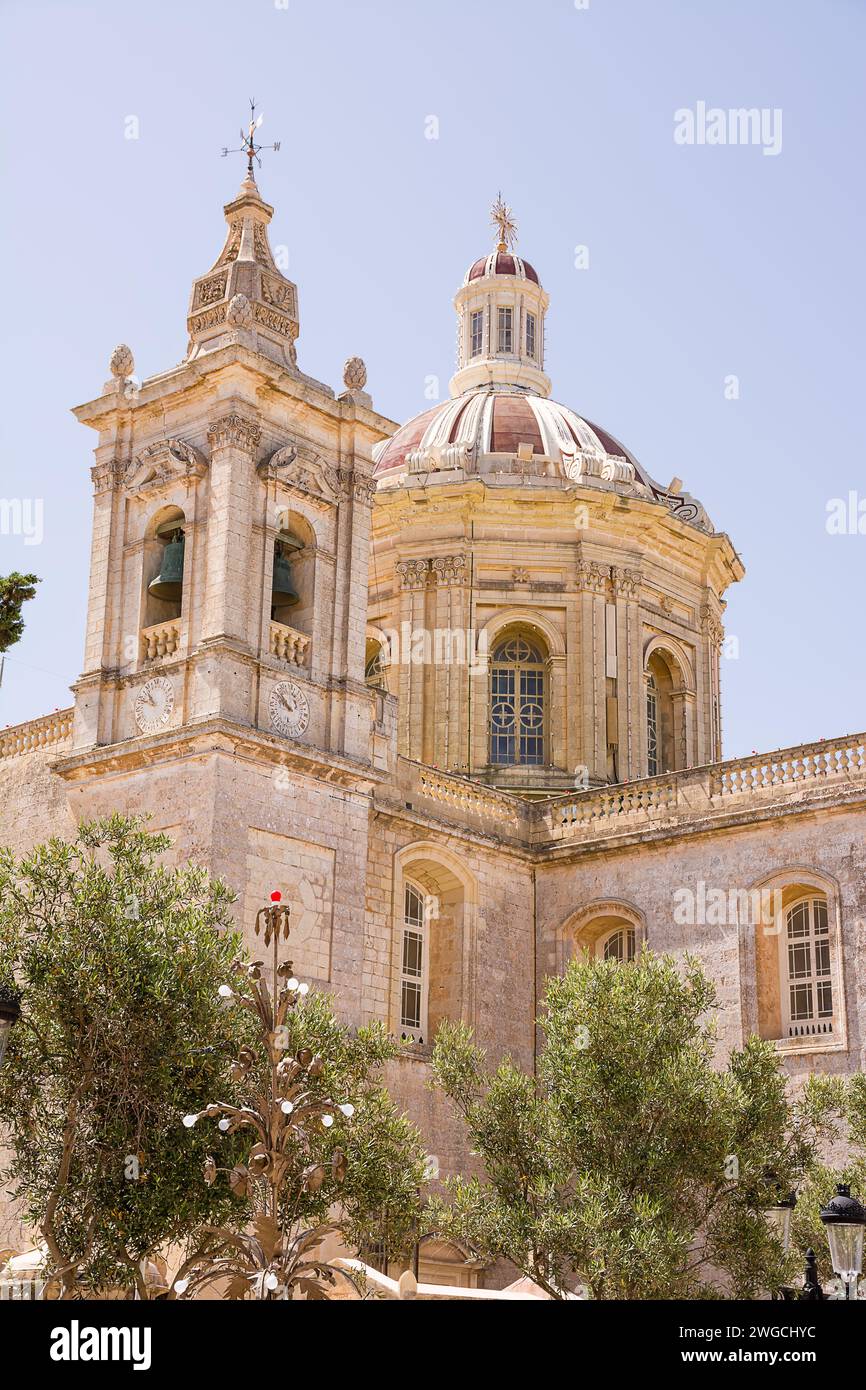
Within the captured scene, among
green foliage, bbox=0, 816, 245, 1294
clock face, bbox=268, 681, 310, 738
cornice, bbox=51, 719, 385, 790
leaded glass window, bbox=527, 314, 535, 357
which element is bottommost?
green foliage, bbox=0, 816, 245, 1294

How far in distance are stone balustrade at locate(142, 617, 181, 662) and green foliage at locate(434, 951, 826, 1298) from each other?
7713 millimetres

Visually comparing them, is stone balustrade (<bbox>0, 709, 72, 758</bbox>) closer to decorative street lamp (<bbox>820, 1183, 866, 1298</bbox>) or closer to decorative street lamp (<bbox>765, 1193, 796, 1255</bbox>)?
decorative street lamp (<bbox>765, 1193, 796, 1255</bbox>)

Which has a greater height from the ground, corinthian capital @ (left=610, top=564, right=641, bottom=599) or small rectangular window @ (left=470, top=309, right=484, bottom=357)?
small rectangular window @ (left=470, top=309, right=484, bottom=357)

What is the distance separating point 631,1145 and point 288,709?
8.03m

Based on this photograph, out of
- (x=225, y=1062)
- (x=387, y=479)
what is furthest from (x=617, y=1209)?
(x=387, y=479)

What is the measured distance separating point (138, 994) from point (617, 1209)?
214 inches

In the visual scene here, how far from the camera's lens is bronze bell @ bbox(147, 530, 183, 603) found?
25.0 metres

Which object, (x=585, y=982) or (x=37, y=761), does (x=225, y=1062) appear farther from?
(x=37, y=761)

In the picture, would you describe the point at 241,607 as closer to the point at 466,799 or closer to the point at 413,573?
the point at 466,799

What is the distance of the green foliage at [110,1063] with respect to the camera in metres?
17.0

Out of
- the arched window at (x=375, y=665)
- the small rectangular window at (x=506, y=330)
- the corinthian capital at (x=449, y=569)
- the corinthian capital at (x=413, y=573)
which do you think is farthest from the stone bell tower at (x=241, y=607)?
the small rectangular window at (x=506, y=330)

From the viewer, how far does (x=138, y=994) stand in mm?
17594

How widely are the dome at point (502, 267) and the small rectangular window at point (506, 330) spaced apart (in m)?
0.86

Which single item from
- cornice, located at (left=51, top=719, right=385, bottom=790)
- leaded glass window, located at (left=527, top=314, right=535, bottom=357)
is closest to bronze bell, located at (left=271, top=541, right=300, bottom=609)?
cornice, located at (left=51, top=719, right=385, bottom=790)
